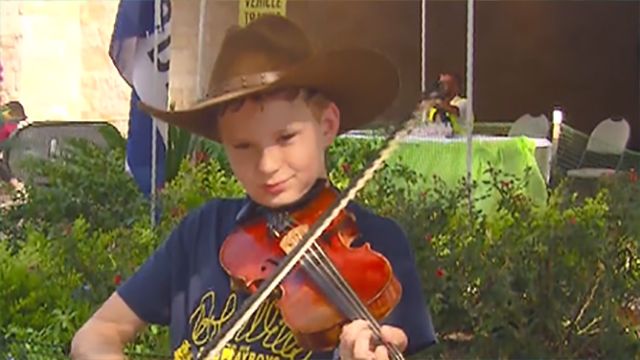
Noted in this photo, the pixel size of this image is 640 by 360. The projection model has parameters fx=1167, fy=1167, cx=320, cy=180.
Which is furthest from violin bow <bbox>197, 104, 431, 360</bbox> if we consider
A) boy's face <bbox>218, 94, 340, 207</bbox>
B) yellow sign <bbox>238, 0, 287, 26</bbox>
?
yellow sign <bbox>238, 0, 287, 26</bbox>

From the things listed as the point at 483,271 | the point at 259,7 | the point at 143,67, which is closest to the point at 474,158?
the point at 259,7

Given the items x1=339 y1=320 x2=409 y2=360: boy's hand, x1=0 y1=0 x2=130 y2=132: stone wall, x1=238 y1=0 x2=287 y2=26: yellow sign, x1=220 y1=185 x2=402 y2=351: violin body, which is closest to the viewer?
x1=339 y1=320 x2=409 y2=360: boy's hand

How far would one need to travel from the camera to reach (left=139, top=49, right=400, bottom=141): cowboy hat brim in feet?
5.06

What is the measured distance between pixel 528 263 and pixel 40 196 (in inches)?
75.6

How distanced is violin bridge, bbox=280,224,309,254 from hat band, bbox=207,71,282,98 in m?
0.20

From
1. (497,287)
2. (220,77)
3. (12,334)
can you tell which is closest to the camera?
(220,77)

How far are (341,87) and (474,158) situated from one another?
4.24 meters

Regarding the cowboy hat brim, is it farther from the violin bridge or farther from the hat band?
the violin bridge

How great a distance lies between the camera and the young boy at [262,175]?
1570 mm

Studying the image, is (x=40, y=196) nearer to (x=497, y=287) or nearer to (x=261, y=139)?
(x=497, y=287)

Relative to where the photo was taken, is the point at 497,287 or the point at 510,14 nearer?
the point at 497,287

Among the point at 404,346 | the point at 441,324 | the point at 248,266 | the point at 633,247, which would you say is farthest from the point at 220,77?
the point at 633,247

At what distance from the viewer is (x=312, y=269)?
147 centimetres

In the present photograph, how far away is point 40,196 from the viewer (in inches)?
177
